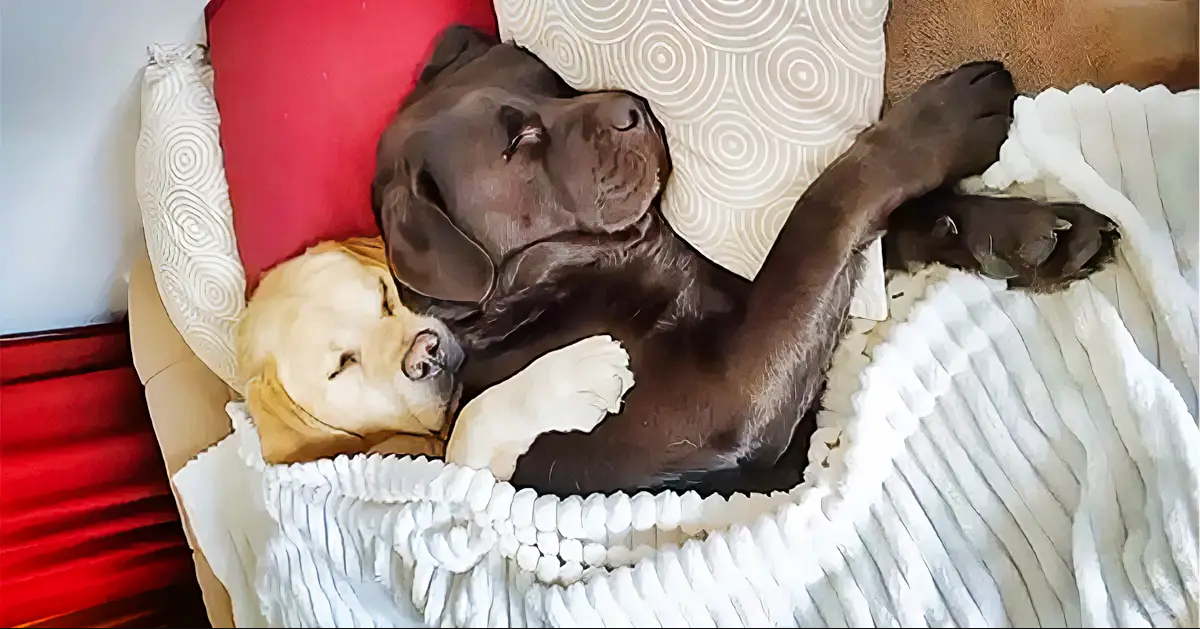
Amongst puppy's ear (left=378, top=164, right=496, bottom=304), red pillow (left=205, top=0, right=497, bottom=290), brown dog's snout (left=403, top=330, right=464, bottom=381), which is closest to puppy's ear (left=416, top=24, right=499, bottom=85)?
red pillow (left=205, top=0, right=497, bottom=290)

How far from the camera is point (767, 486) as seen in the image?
0.85 metres

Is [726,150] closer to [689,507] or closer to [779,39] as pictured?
[779,39]

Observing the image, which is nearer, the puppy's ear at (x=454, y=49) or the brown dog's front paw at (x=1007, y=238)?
the brown dog's front paw at (x=1007, y=238)

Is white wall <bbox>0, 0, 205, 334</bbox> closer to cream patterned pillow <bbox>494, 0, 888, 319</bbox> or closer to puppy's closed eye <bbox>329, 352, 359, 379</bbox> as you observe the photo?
puppy's closed eye <bbox>329, 352, 359, 379</bbox>

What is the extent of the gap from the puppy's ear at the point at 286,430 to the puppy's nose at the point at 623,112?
396 millimetres

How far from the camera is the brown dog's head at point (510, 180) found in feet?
2.83

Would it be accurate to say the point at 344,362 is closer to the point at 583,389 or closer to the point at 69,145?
the point at 583,389

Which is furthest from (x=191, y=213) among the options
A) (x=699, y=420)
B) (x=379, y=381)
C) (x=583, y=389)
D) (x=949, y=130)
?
(x=949, y=130)

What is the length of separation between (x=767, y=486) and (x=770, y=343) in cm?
13

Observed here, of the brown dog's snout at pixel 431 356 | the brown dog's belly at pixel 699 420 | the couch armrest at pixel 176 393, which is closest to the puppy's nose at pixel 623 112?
the brown dog's belly at pixel 699 420

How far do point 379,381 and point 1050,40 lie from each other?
683 mm

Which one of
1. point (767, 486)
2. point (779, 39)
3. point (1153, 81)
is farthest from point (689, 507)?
point (1153, 81)

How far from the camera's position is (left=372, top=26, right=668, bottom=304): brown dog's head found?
86cm

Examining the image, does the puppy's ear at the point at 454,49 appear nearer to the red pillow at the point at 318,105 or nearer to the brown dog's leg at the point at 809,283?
the red pillow at the point at 318,105
